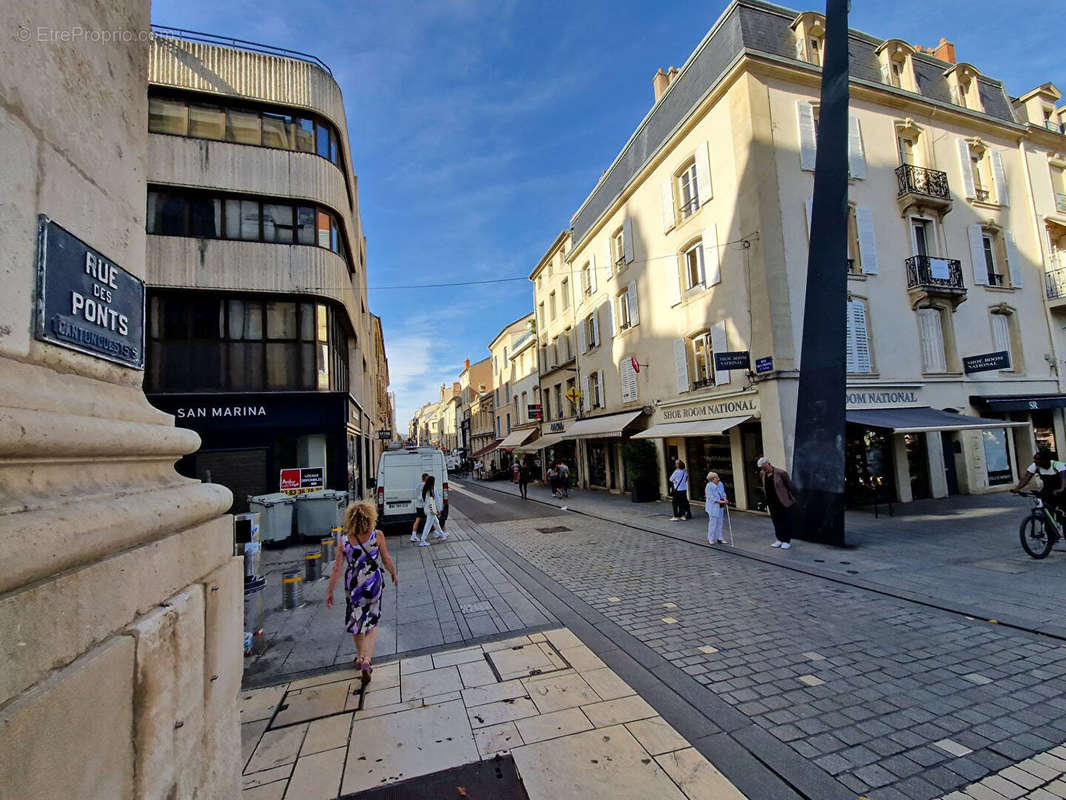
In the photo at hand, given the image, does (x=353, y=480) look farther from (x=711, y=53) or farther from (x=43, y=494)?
(x=711, y=53)

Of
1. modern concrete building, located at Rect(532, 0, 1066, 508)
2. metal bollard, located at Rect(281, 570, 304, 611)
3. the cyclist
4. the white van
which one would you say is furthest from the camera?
modern concrete building, located at Rect(532, 0, 1066, 508)

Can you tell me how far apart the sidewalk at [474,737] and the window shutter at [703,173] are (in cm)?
1451

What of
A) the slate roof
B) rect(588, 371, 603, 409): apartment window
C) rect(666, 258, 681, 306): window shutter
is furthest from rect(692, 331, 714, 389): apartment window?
rect(588, 371, 603, 409): apartment window

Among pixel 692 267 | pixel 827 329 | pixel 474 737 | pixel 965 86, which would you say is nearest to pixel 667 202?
pixel 692 267

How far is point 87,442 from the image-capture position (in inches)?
62.2

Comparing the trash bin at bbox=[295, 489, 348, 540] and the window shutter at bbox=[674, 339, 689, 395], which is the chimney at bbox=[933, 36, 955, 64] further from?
the trash bin at bbox=[295, 489, 348, 540]

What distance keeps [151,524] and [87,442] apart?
37cm

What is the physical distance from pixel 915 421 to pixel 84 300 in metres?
15.7

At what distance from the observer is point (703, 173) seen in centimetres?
1495

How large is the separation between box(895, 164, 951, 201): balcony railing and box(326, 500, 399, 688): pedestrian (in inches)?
724

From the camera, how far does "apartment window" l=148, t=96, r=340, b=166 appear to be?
1349cm

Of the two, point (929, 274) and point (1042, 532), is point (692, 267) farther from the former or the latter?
point (1042, 532)

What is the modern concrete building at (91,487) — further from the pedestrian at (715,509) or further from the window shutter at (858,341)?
the window shutter at (858,341)

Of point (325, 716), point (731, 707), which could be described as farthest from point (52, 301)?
point (731, 707)
